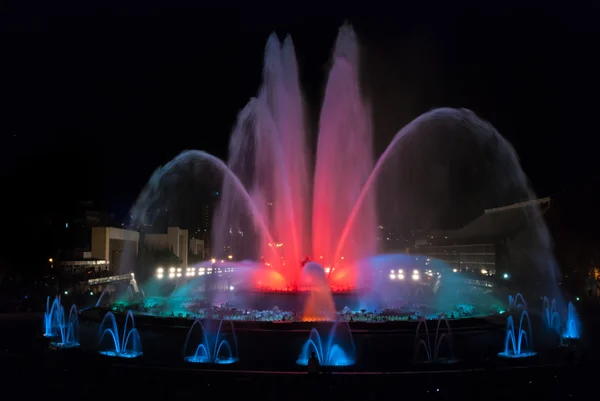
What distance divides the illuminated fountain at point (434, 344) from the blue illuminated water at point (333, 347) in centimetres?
201

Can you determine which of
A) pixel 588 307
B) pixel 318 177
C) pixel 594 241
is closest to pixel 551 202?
pixel 594 241

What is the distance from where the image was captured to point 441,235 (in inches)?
3078

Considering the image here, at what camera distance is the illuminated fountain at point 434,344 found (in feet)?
47.5

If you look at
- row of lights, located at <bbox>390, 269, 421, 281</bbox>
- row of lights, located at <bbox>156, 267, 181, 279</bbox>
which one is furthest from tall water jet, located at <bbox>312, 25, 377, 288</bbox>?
row of lights, located at <bbox>156, 267, 181, 279</bbox>

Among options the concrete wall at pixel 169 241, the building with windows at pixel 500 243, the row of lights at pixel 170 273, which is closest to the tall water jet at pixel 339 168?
the row of lights at pixel 170 273

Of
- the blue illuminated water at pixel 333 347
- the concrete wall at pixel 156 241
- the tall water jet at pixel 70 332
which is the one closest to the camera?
the blue illuminated water at pixel 333 347

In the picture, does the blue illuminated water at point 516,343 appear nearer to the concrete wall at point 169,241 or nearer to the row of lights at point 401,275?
the row of lights at point 401,275

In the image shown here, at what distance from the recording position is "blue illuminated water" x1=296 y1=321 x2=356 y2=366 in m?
14.3

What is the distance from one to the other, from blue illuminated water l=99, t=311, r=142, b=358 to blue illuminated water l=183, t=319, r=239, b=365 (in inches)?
63.0

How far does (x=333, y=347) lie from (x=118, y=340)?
741cm

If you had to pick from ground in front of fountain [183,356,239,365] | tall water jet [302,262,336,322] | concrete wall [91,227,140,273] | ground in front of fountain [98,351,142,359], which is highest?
concrete wall [91,227,140,273]

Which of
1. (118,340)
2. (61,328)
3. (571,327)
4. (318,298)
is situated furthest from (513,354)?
(61,328)

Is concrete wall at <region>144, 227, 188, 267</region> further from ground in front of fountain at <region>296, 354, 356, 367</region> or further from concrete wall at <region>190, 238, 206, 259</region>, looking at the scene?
ground in front of fountain at <region>296, 354, 356, 367</region>

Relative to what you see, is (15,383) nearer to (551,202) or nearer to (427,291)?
(427,291)
